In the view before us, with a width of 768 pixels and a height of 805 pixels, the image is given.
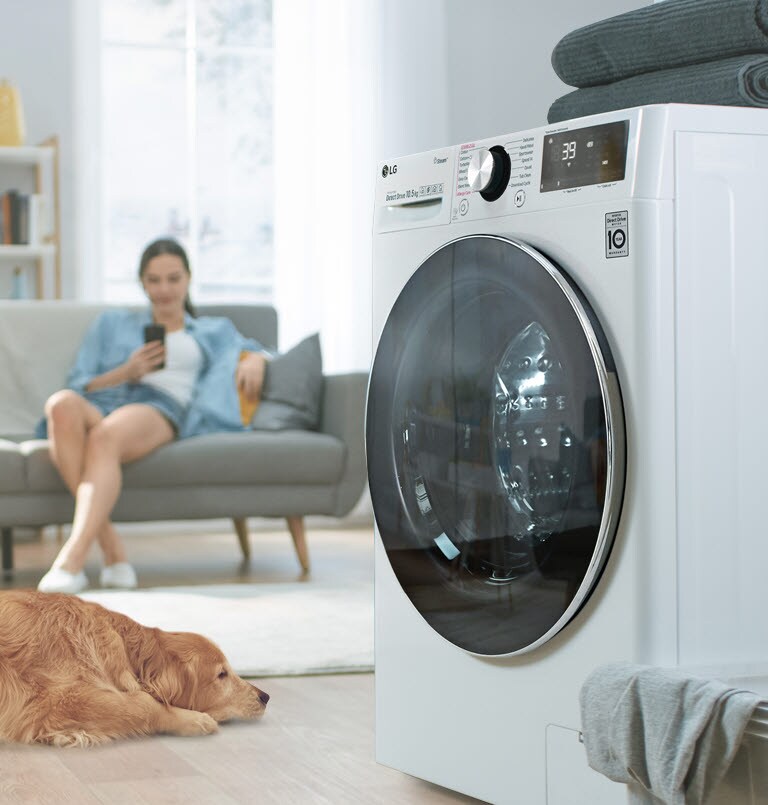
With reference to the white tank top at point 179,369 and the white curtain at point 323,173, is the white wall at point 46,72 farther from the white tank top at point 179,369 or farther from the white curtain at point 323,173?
the white tank top at point 179,369

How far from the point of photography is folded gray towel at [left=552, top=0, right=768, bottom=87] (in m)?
1.38

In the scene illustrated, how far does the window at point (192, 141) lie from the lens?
5.03m

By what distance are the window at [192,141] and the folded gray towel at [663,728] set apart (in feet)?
13.4

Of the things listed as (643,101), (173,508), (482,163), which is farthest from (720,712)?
(173,508)

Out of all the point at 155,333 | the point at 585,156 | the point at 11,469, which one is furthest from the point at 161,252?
the point at 585,156

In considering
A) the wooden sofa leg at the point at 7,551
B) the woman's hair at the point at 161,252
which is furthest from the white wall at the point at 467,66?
the wooden sofa leg at the point at 7,551

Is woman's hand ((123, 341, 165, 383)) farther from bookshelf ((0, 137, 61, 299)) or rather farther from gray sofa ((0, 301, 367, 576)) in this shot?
bookshelf ((0, 137, 61, 299))

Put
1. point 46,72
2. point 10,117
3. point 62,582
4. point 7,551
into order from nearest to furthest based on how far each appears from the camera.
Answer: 1. point 62,582
2. point 7,551
3. point 10,117
4. point 46,72

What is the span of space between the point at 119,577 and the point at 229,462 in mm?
428

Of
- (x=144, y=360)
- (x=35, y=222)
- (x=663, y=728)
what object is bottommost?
(x=663, y=728)

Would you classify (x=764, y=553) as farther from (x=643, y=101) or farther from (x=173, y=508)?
(x=173, y=508)

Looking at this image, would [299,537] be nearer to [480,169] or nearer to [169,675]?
[169,675]

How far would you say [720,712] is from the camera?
1101 millimetres

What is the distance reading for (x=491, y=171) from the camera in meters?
1.40
